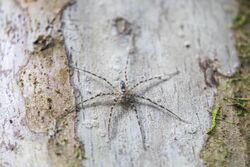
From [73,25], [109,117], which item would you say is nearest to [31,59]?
[73,25]

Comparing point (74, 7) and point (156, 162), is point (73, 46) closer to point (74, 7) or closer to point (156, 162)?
point (74, 7)

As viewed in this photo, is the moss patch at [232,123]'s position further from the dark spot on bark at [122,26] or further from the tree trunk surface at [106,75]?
the dark spot on bark at [122,26]

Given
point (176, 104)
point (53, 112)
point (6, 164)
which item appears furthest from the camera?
point (176, 104)

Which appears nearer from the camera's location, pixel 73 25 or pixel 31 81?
pixel 31 81

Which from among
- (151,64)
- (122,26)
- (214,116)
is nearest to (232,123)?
(214,116)

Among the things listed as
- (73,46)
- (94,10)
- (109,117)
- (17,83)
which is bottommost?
(109,117)

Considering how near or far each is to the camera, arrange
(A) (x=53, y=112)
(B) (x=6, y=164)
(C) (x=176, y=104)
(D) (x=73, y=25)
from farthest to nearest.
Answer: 1. (D) (x=73, y=25)
2. (C) (x=176, y=104)
3. (A) (x=53, y=112)
4. (B) (x=6, y=164)

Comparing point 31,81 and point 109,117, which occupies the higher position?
point 31,81
